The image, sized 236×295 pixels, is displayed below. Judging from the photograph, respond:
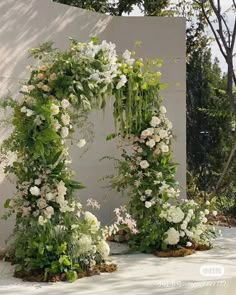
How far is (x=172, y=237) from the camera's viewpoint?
4.93 m

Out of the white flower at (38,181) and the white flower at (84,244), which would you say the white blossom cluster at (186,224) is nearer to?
the white flower at (84,244)

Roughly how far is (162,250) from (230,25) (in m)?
3.92

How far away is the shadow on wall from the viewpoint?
512 centimetres

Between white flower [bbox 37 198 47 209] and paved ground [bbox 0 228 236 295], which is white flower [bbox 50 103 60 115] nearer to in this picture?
white flower [bbox 37 198 47 209]

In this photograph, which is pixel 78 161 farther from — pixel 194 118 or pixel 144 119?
pixel 194 118

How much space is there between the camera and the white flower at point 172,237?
4.93 metres

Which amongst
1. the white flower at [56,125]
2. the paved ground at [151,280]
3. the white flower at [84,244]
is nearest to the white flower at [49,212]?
the white flower at [84,244]

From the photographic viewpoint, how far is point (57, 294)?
11.8 ft

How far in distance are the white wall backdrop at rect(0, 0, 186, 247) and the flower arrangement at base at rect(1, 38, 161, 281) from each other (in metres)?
1.01

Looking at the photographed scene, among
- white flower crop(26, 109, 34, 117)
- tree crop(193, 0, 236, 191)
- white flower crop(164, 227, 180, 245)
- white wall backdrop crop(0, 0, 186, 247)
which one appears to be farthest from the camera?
tree crop(193, 0, 236, 191)

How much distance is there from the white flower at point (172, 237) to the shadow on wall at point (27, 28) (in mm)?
2216

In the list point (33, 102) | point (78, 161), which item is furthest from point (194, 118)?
point (33, 102)

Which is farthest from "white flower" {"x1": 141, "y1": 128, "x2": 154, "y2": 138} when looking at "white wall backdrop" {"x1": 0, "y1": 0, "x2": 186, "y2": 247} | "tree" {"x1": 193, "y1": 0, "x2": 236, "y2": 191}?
"tree" {"x1": 193, "y1": 0, "x2": 236, "y2": 191}

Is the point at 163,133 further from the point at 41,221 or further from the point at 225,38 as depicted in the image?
the point at 225,38
